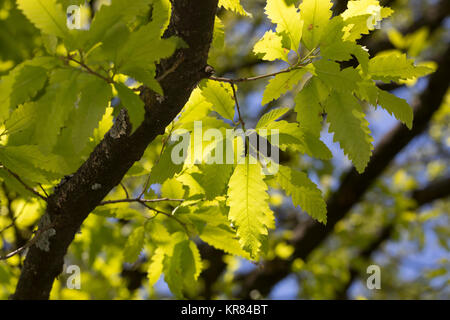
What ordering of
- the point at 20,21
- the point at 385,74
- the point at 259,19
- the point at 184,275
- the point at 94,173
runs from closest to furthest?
the point at 385,74 → the point at 94,173 → the point at 184,275 → the point at 20,21 → the point at 259,19

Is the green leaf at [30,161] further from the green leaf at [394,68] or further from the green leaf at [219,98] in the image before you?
the green leaf at [394,68]

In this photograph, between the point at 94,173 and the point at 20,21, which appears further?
the point at 20,21

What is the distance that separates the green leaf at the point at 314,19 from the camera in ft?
2.84

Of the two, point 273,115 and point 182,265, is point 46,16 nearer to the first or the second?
point 273,115

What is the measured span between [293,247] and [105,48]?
2.58 meters

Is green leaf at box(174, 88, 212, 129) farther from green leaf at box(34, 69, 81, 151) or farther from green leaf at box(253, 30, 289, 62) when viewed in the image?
green leaf at box(34, 69, 81, 151)

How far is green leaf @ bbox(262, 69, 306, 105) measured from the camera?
92cm

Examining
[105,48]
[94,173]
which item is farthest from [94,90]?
[94,173]

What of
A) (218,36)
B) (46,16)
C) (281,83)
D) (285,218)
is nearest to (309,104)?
(281,83)

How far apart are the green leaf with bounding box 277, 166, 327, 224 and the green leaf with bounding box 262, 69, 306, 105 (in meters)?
0.20

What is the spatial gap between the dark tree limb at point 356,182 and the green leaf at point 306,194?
2018 millimetres

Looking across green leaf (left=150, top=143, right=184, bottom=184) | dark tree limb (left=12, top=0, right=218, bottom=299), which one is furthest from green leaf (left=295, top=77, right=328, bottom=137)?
green leaf (left=150, top=143, right=184, bottom=184)

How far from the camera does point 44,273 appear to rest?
4.41 feet
